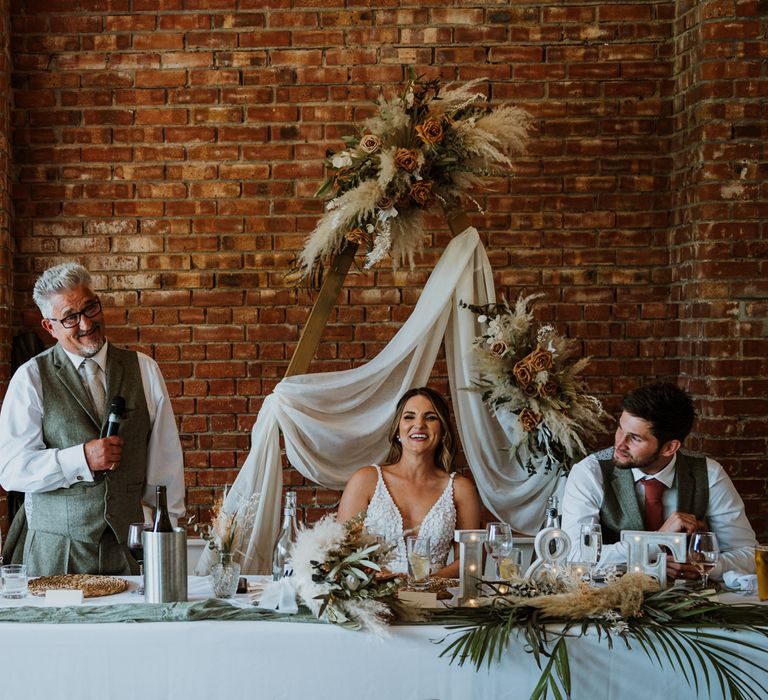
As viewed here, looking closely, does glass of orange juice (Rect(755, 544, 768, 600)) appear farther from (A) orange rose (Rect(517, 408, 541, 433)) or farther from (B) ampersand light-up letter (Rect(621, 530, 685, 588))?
(A) orange rose (Rect(517, 408, 541, 433))

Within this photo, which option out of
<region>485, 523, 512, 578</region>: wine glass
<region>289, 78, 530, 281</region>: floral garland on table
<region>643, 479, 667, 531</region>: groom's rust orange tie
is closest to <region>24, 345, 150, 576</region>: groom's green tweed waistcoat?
<region>289, 78, 530, 281</region>: floral garland on table

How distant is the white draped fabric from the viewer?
3600 millimetres

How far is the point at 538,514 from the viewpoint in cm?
370

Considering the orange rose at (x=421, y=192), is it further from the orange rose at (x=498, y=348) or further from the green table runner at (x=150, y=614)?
the green table runner at (x=150, y=614)

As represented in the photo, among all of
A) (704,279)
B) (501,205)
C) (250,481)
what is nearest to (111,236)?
(250,481)

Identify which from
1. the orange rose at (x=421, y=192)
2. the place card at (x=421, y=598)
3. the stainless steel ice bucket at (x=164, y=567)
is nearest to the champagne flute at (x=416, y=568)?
the place card at (x=421, y=598)

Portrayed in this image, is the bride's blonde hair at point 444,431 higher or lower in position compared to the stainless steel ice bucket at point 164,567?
higher

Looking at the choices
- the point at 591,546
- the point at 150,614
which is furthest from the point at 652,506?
the point at 150,614

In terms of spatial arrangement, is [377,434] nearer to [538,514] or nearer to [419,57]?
[538,514]

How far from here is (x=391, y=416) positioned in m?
3.69

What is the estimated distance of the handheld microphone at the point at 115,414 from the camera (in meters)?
3.12

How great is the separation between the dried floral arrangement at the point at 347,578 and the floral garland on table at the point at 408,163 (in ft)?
4.51

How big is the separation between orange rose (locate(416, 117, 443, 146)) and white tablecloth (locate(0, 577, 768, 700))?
5.99 feet

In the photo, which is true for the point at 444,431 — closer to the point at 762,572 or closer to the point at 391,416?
the point at 391,416
